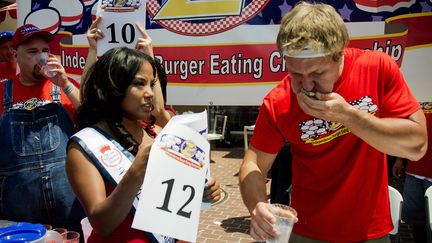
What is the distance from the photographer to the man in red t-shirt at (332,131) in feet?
4.50

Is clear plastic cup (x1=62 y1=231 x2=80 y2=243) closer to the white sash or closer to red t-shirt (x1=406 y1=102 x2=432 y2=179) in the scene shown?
the white sash

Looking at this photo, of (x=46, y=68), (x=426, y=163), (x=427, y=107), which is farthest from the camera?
(x=427, y=107)

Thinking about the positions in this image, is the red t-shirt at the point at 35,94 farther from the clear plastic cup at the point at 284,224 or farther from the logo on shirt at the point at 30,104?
the clear plastic cup at the point at 284,224

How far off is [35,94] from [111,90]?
1.04 metres

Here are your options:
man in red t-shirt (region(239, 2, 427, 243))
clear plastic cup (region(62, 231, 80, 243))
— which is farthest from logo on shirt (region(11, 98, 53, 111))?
man in red t-shirt (region(239, 2, 427, 243))

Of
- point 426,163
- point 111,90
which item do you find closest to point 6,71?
point 111,90

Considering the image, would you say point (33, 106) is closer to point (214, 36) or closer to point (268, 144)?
point (268, 144)

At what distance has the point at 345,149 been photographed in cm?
160

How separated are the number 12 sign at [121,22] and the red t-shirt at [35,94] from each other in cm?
42

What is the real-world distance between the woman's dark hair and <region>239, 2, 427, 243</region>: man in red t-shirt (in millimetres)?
613

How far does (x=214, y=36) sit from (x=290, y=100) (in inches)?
81.3

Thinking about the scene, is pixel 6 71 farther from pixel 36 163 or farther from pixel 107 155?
pixel 107 155

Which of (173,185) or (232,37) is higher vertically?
(232,37)

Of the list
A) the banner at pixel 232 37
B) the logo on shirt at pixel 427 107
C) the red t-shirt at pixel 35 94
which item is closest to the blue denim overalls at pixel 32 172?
the red t-shirt at pixel 35 94
